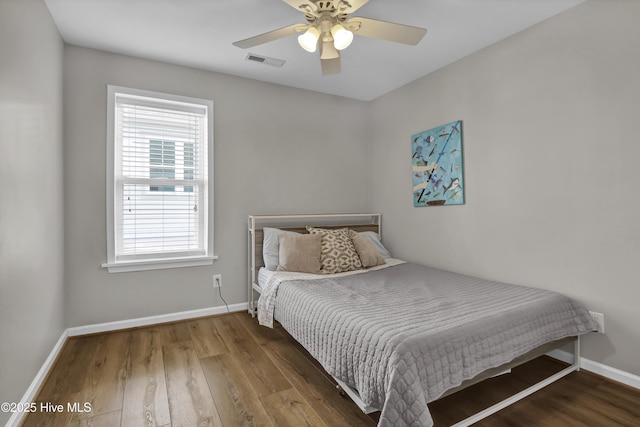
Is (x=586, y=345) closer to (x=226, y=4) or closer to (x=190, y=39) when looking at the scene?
(x=226, y=4)

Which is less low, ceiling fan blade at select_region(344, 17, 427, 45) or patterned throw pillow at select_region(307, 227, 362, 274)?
ceiling fan blade at select_region(344, 17, 427, 45)

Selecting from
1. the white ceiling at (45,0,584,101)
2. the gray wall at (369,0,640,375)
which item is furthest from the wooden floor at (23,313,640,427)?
the white ceiling at (45,0,584,101)

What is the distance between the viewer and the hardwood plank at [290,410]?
158 centimetres

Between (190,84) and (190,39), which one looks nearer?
(190,39)

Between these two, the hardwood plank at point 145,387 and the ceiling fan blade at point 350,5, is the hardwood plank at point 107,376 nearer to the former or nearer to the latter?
the hardwood plank at point 145,387

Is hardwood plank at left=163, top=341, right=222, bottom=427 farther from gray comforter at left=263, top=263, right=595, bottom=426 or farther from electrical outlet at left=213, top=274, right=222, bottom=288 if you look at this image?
electrical outlet at left=213, top=274, right=222, bottom=288

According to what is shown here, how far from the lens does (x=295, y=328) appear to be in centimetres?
208

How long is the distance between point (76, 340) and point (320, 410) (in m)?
2.13

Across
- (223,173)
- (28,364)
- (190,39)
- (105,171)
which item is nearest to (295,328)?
(28,364)

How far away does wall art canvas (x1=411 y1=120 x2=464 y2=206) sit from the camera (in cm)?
283

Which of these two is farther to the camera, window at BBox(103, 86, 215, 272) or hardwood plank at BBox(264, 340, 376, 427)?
window at BBox(103, 86, 215, 272)

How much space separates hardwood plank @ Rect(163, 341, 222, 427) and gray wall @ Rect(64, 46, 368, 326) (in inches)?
28.6

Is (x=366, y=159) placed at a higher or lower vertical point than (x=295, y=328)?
higher

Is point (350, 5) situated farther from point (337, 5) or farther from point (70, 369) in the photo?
point (70, 369)
